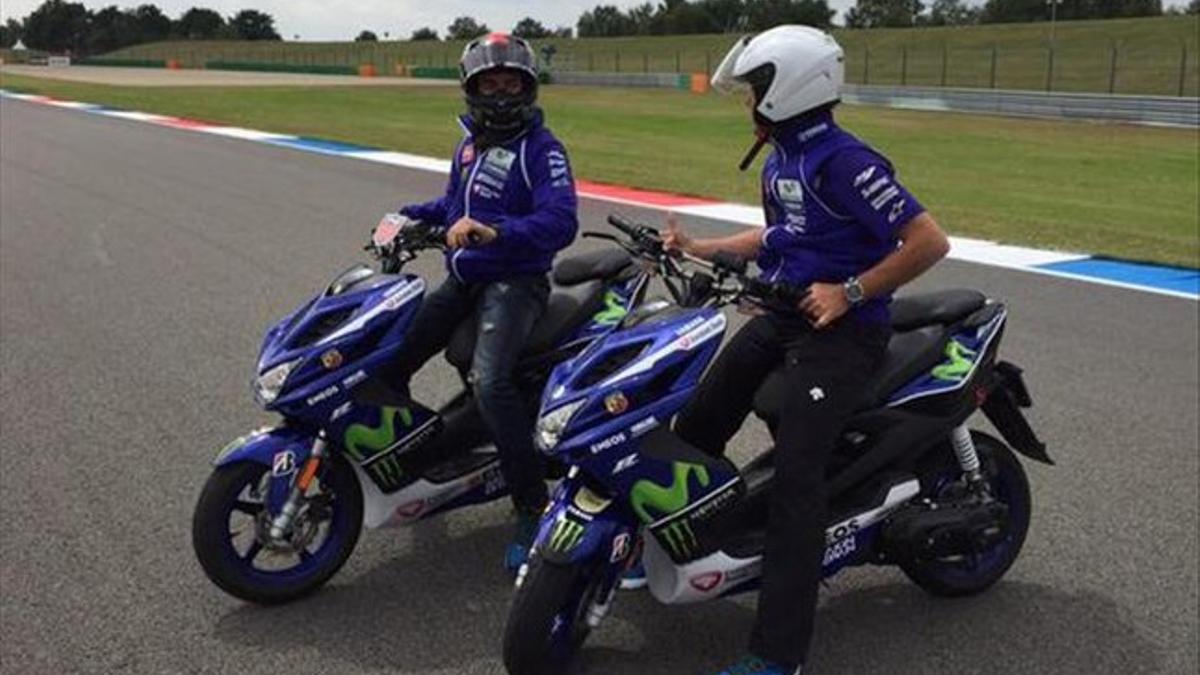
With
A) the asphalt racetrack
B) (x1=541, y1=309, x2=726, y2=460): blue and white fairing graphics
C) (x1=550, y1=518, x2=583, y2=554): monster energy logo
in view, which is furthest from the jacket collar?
the asphalt racetrack

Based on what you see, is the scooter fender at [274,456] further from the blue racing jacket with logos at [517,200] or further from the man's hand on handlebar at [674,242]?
the man's hand on handlebar at [674,242]

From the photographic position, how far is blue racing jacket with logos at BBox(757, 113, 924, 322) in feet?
10.8

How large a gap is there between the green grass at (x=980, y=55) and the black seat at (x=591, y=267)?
157 ft

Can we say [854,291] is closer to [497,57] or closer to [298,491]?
[497,57]

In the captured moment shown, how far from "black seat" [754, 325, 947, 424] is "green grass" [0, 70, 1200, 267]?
8184mm

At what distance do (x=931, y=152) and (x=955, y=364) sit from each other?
2182cm

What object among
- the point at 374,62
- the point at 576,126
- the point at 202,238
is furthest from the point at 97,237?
the point at 374,62

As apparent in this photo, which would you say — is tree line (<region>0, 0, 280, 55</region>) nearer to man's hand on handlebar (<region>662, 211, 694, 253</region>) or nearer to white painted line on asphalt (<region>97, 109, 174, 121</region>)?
white painted line on asphalt (<region>97, 109, 174, 121</region>)

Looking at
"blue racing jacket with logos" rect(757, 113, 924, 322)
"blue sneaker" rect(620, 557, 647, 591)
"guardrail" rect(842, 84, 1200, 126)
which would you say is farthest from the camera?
"guardrail" rect(842, 84, 1200, 126)

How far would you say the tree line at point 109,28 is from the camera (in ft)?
555

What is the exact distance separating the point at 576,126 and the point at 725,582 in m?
28.5

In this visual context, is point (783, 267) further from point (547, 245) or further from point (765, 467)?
point (547, 245)

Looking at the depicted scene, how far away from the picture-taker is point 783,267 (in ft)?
11.7

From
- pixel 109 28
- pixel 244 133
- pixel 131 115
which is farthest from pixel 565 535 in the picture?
pixel 109 28
